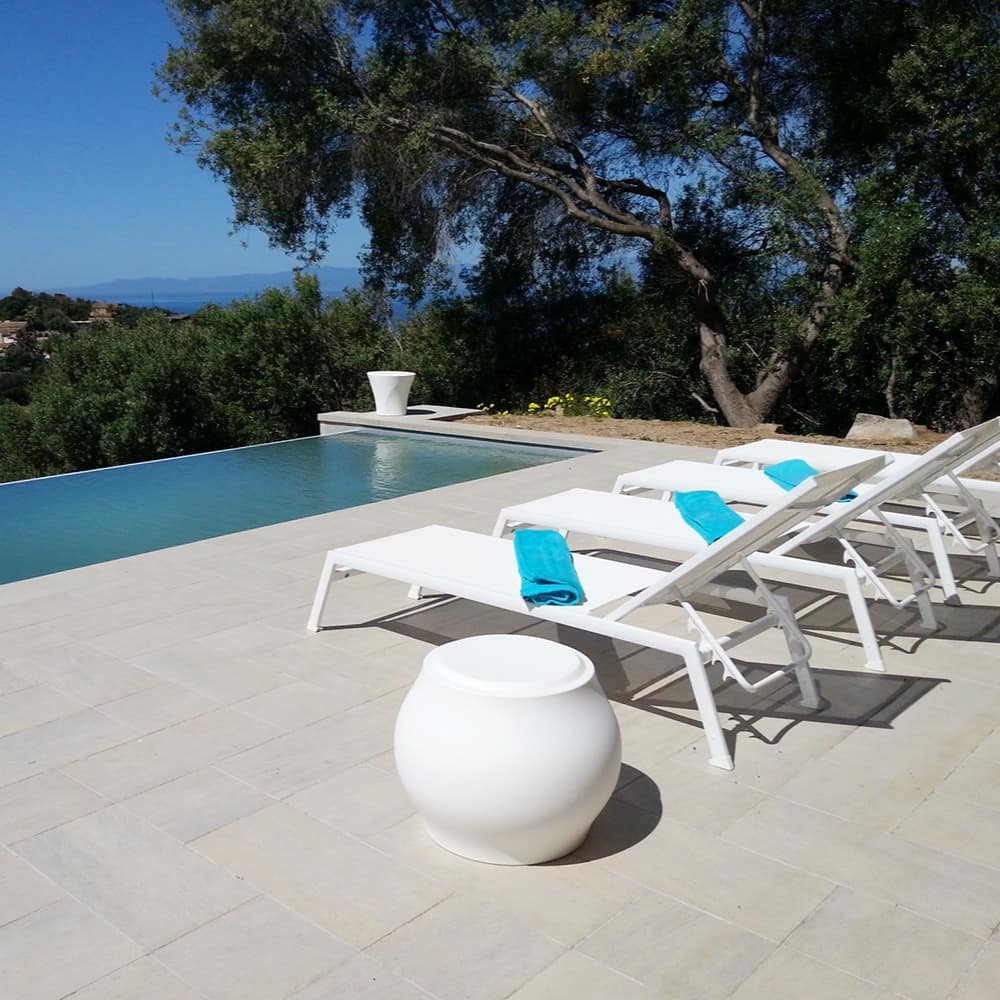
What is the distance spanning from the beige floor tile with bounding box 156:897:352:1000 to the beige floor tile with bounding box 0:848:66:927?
412mm

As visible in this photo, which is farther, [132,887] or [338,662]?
[338,662]

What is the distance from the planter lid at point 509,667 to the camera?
2.54 m

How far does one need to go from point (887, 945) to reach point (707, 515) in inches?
89.1

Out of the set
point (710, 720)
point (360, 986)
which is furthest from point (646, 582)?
point (360, 986)

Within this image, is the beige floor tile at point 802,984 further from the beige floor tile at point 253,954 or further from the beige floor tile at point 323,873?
the beige floor tile at point 253,954

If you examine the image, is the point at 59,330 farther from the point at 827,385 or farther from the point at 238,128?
the point at 827,385

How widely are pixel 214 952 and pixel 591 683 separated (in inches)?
42.2

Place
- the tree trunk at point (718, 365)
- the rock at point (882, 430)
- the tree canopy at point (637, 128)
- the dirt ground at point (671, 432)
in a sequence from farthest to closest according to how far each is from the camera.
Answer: the tree trunk at point (718, 365), the tree canopy at point (637, 128), the rock at point (882, 430), the dirt ground at point (671, 432)

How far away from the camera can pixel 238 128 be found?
43.7 feet

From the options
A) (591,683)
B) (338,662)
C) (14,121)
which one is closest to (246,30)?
(338,662)

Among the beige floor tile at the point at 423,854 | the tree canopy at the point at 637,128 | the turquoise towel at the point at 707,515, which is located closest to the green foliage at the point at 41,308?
the tree canopy at the point at 637,128

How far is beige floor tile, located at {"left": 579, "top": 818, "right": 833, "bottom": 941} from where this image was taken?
7.98 feet

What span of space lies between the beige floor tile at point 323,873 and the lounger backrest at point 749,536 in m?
1.29

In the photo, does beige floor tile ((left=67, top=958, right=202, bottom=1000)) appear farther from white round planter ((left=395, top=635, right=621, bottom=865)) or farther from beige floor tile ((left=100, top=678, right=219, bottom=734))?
beige floor tile ((left=100, top=678, right=219, bottom=734))
